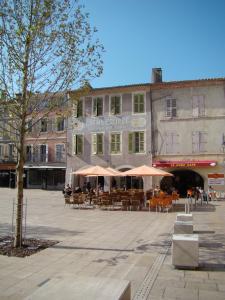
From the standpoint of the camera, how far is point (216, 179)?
26.4 meters

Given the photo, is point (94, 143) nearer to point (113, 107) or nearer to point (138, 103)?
point (113, 107)

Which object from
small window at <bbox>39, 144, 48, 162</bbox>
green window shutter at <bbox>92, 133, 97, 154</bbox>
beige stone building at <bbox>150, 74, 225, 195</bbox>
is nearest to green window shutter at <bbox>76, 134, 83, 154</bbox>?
green window shutter at <bbox>92, 133, 97, 154</bbox>

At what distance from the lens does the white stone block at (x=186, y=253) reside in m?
6.72

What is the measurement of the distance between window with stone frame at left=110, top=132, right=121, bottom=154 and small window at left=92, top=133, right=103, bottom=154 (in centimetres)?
93

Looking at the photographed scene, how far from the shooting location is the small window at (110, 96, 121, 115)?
29688mm

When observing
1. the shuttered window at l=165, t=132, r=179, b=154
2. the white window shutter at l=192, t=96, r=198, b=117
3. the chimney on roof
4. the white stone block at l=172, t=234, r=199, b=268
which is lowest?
the white stone block at l=172, t=234, r=199, b=268

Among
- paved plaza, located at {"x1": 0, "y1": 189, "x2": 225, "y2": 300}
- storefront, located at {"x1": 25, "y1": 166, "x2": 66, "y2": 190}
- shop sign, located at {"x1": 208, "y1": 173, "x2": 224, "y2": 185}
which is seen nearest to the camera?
paved plaza, located at {"x1": 0, "y1": 189, "x2": 225, "y2": 300}

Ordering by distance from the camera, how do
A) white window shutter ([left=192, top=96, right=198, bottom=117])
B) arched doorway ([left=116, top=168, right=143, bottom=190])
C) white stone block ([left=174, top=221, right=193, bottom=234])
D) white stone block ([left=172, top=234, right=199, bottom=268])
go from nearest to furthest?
white stone block ([left=172, top=234, right=199, bottom=268])
white stone block ([left=174, top=221, right=193, bottom=234])
white window shutter ([left=192, top=96, right=198, bottom=117])
arched doorway ([left=116, top=168, right=143, bottom=190])

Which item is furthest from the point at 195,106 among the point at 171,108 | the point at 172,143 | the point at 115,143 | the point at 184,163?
the point at 115,143

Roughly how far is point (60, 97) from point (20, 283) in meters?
5.19

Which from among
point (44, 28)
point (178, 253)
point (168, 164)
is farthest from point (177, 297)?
point (168, 164)

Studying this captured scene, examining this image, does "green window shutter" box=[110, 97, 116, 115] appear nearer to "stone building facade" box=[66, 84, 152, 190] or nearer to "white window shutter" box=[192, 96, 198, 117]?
"stone building facade" box=[66, 84, 152, 190]

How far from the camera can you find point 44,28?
356 inches

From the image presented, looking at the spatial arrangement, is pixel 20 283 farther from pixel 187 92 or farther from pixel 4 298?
pixel 187 92
